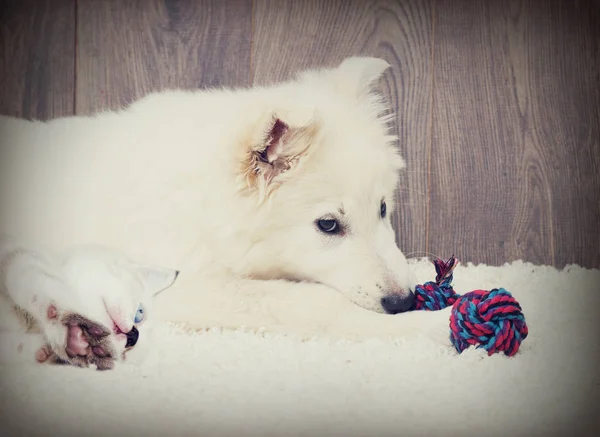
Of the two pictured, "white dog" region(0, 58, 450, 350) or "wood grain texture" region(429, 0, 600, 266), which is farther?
"wood grain texture" region(429, 0, 600, 266)

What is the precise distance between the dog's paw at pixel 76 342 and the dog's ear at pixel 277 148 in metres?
0.62

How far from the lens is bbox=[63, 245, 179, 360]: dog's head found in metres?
1.66

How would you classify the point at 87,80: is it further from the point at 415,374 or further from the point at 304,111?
the point at 415,374

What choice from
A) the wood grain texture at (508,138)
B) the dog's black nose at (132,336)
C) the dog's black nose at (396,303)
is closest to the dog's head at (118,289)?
the dog's black nose at (132,336)

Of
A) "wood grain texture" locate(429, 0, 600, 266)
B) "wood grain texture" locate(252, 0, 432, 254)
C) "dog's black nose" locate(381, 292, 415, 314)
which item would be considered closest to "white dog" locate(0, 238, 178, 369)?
"dog's black nose" locate(381, 292, 415, 314)

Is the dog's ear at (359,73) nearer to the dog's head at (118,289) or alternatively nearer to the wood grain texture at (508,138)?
the wood grain texture at (508,138)

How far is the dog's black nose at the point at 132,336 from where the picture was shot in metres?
1.68

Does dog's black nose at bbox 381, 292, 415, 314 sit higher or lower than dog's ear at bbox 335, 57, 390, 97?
lower

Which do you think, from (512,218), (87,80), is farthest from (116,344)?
(512,218)

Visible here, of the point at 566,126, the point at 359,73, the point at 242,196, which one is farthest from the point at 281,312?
the point at 566,126

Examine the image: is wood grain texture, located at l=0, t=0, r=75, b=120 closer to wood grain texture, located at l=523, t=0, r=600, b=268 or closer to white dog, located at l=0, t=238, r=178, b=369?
white dog, located at l=0, t=238, r=178, b=369

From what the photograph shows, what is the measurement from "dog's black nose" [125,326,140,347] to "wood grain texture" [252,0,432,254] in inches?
32.8

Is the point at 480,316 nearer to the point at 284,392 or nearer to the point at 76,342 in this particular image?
the point at 284,392

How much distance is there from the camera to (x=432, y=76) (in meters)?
1.78
